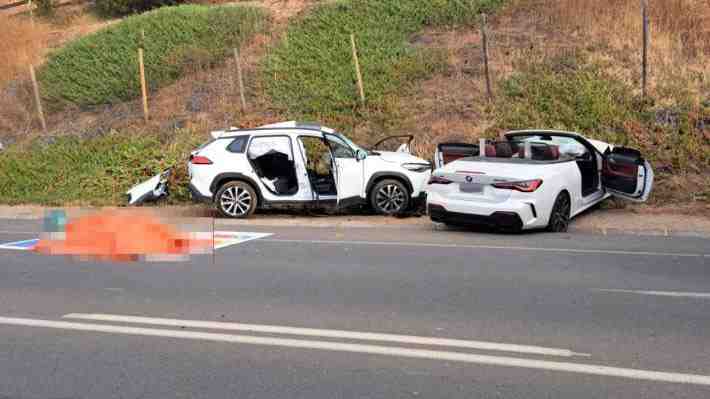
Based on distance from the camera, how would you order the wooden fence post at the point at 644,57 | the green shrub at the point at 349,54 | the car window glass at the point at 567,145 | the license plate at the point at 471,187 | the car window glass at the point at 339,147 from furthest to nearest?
1. the green shrub at the point at 349,54
2. the wooden fence post at the point at 644,57
3. the car window glass at the point at 339,147
4. the car window glass at the point at 567,145
5. the license plate at the point at 471,187

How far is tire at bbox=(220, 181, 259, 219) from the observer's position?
14.6m

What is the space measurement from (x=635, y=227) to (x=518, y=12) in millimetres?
11942

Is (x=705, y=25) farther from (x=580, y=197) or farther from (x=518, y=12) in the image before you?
(x=580, y=197)

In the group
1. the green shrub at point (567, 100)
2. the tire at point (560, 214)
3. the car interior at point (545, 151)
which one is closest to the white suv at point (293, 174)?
the car interior at point (545, 151)

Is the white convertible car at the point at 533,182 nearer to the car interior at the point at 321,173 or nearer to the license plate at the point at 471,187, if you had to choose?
the license plate at the point at 471,187

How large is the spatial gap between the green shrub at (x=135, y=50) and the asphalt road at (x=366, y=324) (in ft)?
47.0

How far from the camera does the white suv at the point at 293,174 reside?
14.3 m

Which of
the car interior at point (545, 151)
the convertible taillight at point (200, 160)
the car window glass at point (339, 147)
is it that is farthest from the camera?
the convertible taillight at point (200, 160)

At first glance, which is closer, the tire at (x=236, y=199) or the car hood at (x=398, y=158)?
the car hood at (x=398, y=158)

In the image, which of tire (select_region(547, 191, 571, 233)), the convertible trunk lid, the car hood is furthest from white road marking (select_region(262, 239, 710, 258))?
the car hood

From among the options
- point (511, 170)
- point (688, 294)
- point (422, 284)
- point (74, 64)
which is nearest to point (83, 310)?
point (422, 284)

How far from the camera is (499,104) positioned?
734 inches

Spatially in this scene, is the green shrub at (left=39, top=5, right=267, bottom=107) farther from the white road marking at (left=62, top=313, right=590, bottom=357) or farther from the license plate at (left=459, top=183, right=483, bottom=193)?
the white road marking at (left=62, top=313, right=590, bottom=357)

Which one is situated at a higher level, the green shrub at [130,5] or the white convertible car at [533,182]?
the green shrub at [130,5]
